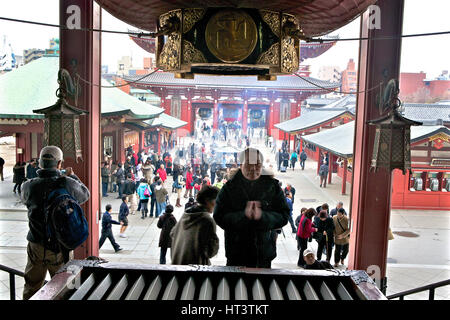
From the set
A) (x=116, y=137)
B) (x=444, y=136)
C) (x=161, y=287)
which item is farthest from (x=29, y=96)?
(x=444, y=136)

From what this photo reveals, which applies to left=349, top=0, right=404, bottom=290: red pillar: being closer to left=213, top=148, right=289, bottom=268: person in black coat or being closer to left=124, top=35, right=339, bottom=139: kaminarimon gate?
left=213, top=148, right=289, bottom=268: person in black coat

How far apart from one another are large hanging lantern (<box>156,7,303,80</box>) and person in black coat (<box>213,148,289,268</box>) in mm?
944

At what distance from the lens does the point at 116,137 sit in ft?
51.8

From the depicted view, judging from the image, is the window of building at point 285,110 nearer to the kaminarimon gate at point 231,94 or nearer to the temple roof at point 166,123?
the kaminarimon gate at point 231,94

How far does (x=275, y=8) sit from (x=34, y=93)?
10.2 m

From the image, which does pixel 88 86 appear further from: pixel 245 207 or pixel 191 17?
pixel 245 207

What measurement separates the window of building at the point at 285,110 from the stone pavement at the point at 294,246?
50.8 feet

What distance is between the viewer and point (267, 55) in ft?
11.4

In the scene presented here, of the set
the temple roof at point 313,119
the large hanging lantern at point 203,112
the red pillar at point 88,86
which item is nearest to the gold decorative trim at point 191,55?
the red pillar at point 88,86

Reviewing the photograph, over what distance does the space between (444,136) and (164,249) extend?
1018 centimetres

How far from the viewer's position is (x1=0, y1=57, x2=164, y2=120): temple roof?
10695 mm

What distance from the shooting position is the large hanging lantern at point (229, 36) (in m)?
3.31

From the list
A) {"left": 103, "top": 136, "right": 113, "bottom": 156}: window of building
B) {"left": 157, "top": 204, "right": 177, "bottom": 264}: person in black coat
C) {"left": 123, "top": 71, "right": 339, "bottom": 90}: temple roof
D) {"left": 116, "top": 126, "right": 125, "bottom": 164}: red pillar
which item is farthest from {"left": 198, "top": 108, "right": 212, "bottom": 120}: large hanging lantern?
{"left": 157, "top": 204, "right": 177, "bottom": 264}: person in black coat

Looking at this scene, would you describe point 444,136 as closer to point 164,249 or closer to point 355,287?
point 164,249
